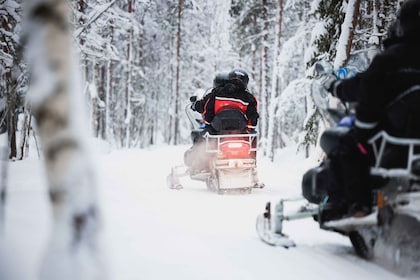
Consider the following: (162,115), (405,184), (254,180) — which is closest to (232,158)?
(254,180)

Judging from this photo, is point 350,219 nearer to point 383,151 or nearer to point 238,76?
point 383,151

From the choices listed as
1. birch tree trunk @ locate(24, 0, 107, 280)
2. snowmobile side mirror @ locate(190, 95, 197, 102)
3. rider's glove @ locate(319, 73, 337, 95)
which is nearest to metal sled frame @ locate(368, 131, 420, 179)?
rider's glove @ locate(319, 73, 337, 95)

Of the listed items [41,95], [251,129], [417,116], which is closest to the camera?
[41,95]

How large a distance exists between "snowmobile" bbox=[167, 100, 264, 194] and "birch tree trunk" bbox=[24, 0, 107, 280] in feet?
18.5

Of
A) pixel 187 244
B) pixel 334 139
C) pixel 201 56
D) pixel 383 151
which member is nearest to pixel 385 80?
pixel 383 151

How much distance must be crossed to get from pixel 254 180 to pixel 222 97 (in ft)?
5.46

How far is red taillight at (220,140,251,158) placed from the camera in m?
7.27

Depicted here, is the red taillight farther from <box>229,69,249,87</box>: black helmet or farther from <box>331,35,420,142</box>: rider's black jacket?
<box>331,35,420,142</box>: rider's black jacket

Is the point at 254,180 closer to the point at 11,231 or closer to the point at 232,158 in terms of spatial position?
the point at 232,158

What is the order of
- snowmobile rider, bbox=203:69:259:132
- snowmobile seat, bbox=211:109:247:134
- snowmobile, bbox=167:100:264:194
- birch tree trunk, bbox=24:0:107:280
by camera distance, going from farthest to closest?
snowmobile rider, bbox=203:69:259:132 < snowmobile seat, bbox=211:109:247:134 < snowmobile, bbox=167:100:264:194 < birch tree trunk, bbox=24:0:107:280

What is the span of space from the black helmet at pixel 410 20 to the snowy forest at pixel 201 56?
247 inches

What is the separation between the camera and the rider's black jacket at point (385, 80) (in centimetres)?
290

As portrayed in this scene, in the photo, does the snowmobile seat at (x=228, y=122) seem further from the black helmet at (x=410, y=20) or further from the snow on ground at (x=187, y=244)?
the black helmet at (x=410, y=20)

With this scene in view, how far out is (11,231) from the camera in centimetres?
291
